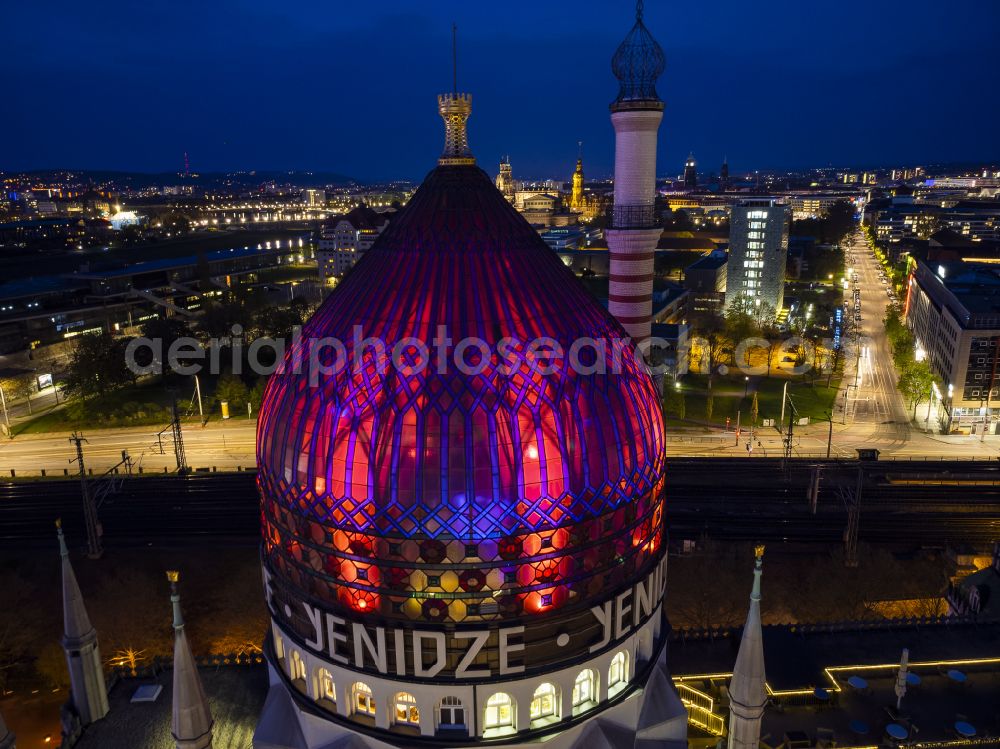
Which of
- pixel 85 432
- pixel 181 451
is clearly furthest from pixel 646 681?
pixel 85 432

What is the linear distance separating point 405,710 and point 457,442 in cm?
987

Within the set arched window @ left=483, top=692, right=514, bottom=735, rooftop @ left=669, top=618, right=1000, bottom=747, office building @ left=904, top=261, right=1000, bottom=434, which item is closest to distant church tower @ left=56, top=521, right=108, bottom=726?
arched window @ left=483, top=692, right=514, bottom=735

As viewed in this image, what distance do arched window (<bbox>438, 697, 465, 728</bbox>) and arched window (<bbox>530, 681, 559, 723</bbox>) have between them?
247cm

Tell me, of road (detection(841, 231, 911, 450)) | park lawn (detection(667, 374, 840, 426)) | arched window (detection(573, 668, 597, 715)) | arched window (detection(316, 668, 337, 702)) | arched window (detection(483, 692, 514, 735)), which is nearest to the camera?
arched window (detection(483, 692, 514, 735))

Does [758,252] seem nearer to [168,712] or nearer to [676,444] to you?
[676,444]

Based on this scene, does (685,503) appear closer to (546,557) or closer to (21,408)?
(546,557)

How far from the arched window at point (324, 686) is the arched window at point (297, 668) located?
2.87 feet

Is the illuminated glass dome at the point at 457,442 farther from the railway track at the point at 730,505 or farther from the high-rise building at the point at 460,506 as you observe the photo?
the railway track at the point at 730,505

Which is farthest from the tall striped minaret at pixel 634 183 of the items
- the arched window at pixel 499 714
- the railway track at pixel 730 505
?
the arched window at pixel 499 714

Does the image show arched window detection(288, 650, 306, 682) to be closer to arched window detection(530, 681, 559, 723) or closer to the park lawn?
arched window detection(530, 681, 559, 723)

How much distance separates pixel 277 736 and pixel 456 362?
15.7 meters

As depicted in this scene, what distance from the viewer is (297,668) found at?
1071 inches

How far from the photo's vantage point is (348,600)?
2484 centimetres

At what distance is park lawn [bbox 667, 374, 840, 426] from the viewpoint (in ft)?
250
